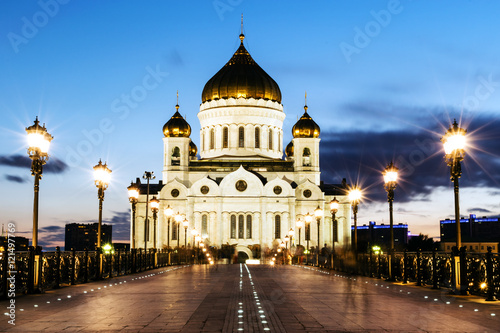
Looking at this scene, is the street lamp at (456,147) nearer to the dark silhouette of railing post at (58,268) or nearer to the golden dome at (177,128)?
the dark silhouette of railing post at (58,268)

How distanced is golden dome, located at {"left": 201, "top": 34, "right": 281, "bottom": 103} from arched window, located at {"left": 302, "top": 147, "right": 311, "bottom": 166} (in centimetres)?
1012

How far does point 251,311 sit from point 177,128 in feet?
267

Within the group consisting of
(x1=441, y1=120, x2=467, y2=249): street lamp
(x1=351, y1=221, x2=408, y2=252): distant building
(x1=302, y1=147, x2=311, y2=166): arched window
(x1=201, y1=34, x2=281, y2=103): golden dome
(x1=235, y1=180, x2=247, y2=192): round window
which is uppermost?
(x1=201, y1=34, x2=281, y2=103): golden dome

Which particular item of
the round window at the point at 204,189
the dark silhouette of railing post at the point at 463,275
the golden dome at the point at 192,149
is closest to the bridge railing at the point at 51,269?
the dark silhouette of railing post at the point at 463,275

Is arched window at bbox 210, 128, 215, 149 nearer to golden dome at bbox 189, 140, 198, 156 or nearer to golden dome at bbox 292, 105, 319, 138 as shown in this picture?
golden dome at bbox 189, 140, 198, 156

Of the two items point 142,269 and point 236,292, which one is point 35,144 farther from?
point 142,269

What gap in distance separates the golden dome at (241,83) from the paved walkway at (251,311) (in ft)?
257

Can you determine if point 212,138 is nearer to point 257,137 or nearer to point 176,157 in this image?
point 176,157

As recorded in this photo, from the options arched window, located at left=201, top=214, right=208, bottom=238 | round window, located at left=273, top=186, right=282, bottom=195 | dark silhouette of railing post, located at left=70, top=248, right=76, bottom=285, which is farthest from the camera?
round window, located at left=273, top=186, right=282, bottom=195

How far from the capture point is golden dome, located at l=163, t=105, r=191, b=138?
93625mm

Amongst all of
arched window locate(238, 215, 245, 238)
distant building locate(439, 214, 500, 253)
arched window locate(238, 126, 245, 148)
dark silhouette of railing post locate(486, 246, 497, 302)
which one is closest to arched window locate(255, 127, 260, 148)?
arched window locate(238, 126, 245, 148)

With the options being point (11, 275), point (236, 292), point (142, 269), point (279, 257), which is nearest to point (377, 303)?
point (236, 292)

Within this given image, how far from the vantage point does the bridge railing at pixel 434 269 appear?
16406 mm

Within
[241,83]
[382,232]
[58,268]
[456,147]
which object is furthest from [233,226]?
[382,232]
